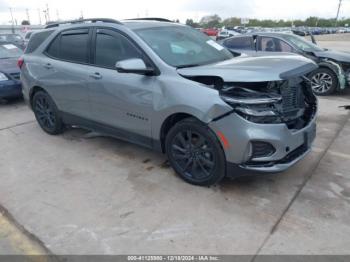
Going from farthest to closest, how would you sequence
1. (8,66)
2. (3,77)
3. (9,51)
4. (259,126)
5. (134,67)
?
(9,51)
(8,66)
(3,77)
(134,67)
(259,126)

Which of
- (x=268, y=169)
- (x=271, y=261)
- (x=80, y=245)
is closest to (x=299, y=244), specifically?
(x=271, y=261)

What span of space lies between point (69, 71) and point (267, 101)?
2817mm

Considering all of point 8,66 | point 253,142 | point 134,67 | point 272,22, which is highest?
point 134,67

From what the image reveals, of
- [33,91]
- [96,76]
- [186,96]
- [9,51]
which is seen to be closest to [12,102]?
[9,51]

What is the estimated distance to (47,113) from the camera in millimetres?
5234

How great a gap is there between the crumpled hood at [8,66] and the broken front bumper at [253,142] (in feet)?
19.4

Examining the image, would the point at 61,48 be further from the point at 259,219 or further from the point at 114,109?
the point at 259,219

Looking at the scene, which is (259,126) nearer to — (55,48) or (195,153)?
(195,153)

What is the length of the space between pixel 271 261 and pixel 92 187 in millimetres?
2079

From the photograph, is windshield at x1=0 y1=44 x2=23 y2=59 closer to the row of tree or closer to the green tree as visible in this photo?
the green tree

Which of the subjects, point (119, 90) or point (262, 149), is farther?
point (119, 90)

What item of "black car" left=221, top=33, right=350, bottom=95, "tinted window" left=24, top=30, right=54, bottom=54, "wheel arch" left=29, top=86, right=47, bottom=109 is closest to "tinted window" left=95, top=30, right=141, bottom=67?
"tinted window" left=24, top=30, right=54, bottom=54

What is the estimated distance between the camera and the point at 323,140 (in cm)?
477

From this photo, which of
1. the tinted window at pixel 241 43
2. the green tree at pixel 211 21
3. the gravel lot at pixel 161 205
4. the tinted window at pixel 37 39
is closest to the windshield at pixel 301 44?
the tinted window at pixel 241 43
